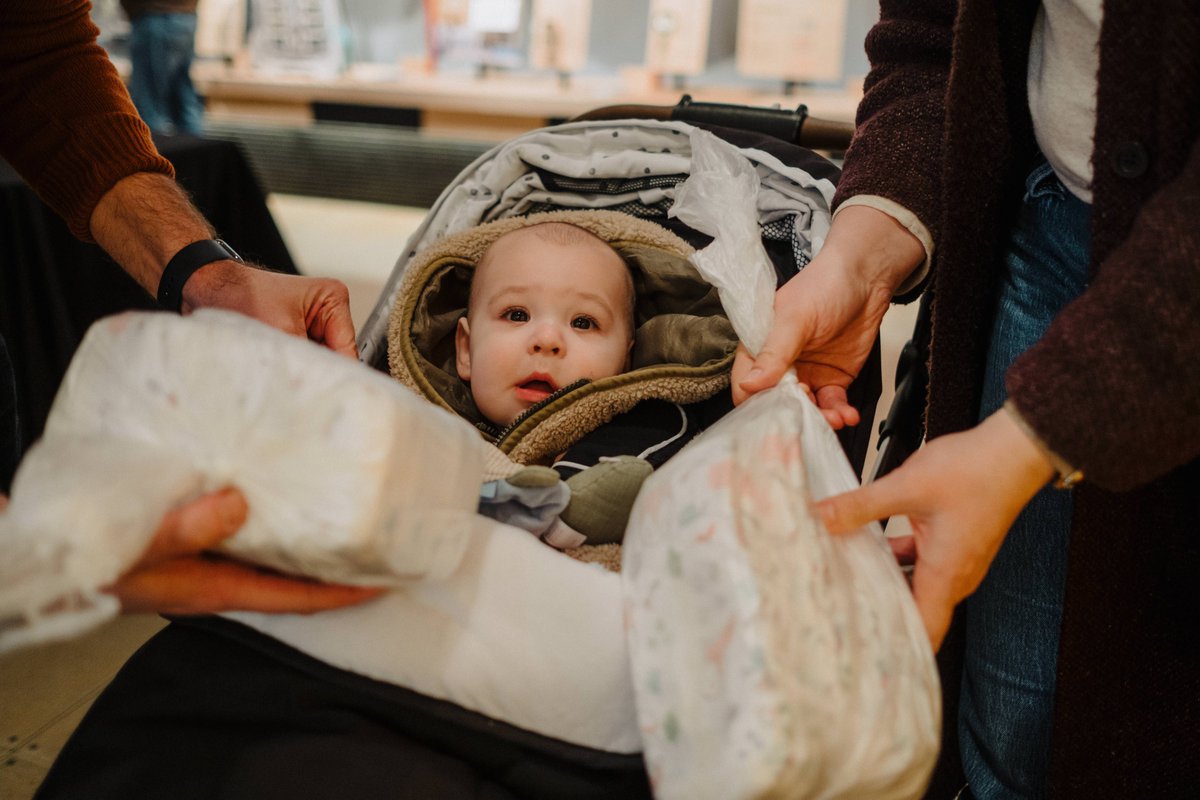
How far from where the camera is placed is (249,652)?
2.27ft

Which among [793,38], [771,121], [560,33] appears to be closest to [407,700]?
[771,121]

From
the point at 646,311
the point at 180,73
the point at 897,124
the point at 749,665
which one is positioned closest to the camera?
the point at 749,665

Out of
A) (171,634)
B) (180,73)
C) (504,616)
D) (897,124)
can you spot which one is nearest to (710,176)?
(897,124)

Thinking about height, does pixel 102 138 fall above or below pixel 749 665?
above

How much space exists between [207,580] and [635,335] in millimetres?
866

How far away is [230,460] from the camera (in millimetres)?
553

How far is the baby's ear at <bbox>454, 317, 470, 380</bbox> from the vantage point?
1.32 m

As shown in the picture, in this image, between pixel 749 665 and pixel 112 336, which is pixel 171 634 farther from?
pixel 749 665

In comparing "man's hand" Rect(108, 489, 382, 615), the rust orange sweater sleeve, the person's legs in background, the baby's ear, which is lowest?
the person's legs in background

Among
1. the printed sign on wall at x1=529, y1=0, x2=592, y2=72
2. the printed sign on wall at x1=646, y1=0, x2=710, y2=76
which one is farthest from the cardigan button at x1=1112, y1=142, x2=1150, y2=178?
the printed sign on wall at x1=529, y1=0, x2=592, y2=72

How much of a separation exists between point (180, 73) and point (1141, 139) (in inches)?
155

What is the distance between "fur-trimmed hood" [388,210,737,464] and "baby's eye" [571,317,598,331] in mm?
97

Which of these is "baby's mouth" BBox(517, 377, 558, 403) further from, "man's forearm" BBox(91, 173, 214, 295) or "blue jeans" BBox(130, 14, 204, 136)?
"blue jeans" BBox(130, 14, 204, 136)

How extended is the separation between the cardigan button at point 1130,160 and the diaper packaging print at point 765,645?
34 cm
